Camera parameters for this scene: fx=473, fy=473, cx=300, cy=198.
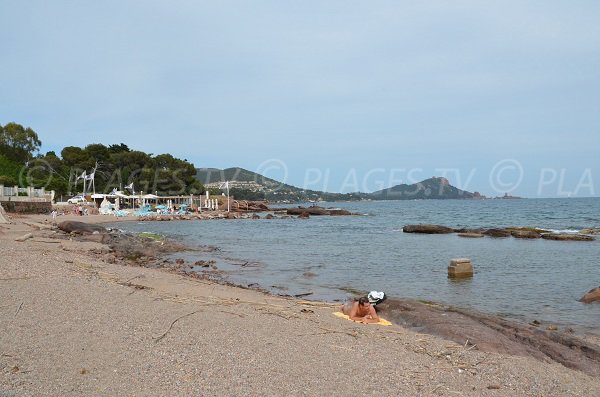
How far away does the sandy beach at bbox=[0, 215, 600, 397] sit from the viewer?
4.63 meters

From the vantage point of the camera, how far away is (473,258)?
20781 millimetres

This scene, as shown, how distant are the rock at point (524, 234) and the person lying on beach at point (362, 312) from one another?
26091mm

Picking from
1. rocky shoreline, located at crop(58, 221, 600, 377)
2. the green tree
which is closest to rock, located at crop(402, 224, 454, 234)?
rocky shoreline, located at crop(58, 221, 600, 377)

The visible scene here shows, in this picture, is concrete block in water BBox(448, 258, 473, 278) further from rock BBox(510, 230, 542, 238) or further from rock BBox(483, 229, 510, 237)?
rock BBox(483, 229, 510, 237)

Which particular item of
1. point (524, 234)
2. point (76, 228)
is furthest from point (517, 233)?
point (76, 228)

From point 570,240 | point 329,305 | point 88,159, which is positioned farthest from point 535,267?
point 88,159

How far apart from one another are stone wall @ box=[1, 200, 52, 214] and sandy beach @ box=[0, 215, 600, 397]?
124ft

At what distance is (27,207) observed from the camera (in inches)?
1715

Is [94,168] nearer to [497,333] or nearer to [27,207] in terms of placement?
[27,207]

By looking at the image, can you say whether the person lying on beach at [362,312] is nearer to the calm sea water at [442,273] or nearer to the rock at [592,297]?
the calm sea water at [442,273]

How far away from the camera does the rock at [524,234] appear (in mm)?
31281

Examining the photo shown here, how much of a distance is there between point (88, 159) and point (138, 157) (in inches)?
325

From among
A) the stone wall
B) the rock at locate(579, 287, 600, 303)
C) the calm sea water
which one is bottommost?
the calm sea water

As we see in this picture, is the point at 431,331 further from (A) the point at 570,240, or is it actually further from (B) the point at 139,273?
(A) the point at 570,240
